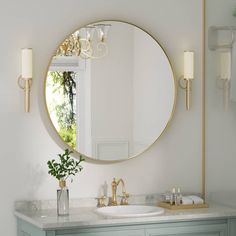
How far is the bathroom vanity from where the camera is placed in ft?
12.3

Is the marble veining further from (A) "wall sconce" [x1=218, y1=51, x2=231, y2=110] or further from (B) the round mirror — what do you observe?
(A) "wall sconce" [x1=218, y1=51, x2=231, y2=110]

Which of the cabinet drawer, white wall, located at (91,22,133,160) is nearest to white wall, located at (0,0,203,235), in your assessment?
white wall, located at (91,22,133,160)

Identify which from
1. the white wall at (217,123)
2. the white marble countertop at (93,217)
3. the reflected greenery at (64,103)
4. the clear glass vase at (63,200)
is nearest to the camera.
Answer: the white marble countertop at (93,217)

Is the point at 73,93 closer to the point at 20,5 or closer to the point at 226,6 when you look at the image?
the point at 20,5

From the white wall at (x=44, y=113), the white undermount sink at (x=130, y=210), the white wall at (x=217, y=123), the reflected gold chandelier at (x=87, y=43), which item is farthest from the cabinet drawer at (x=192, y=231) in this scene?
the reflected gold chandelier at (x=87, y=43)

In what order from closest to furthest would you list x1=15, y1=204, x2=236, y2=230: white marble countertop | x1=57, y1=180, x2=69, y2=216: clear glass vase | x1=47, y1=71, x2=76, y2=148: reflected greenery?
x1=15, y1=204, x2=236, y2=230: white marble countertop, x1=57, y1=180, x2=69, y2=216: clear glass vase, x1=47, y1=71, x2=76, y2=148: reflected greenery

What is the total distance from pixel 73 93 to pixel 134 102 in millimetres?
399

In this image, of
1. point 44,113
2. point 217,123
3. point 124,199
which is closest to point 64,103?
point 44,113

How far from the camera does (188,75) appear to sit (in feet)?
14.5

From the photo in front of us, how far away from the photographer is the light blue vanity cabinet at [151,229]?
3.78m

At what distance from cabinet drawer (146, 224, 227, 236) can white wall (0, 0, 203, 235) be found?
0.49 metres

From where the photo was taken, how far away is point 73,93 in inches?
167

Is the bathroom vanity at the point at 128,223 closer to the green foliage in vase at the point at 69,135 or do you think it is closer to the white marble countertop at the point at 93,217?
the white marble countertop at the point at 93,217

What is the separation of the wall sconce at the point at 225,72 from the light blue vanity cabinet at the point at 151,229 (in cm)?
83
